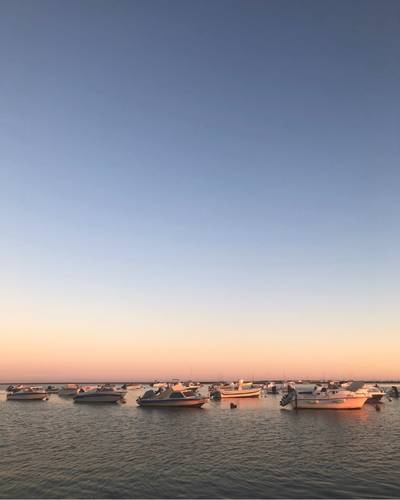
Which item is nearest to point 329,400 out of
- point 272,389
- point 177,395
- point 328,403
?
point 328,403

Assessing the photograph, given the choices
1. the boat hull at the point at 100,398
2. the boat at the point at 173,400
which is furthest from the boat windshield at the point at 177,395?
the boat hull at the point at 100,398

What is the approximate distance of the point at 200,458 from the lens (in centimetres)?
3231

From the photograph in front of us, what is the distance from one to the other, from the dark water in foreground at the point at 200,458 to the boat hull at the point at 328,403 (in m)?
10.7

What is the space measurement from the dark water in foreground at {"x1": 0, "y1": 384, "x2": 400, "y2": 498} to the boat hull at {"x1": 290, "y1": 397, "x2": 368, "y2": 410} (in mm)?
10654

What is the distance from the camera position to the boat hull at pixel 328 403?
222 ft

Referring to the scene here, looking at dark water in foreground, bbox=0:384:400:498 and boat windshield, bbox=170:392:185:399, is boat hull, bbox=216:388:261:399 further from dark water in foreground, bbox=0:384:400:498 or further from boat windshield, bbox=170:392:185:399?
dark water in foreground, bbox=0:384:400:498

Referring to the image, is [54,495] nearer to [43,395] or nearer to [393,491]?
[393,491]

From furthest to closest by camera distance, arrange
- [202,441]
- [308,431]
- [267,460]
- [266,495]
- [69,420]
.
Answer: [69,420], [308,431], [202,441], [267,460], [266,495]

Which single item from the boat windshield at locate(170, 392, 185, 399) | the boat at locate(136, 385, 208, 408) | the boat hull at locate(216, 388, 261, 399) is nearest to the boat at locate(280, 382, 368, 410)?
the boat at locate(136, 385, 208, 408)

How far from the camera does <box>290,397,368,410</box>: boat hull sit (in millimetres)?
67562

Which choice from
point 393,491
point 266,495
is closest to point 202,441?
point 266,495

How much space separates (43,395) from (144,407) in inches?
1503

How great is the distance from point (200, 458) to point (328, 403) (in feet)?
140

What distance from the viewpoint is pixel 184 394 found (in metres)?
73.3
